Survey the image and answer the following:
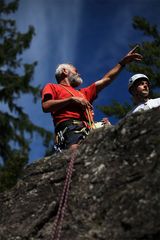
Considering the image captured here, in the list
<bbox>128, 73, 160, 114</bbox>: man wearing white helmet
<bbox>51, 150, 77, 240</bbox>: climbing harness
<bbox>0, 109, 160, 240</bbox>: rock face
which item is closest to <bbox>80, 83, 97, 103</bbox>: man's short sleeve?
<bbox>128, 73, 160, 114</bbox>: man wearing white helmet

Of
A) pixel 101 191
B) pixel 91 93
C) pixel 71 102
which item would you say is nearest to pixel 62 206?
pixel 101 191

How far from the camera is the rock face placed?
12.5 feet

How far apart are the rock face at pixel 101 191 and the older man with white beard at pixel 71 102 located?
385mm

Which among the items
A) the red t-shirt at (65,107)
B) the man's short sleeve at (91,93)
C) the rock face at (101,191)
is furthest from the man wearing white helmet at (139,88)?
the rock face at (101,191)

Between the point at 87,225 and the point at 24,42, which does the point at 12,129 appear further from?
the point at 87,225

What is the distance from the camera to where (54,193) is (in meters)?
4.55

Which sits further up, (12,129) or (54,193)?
(12,129)

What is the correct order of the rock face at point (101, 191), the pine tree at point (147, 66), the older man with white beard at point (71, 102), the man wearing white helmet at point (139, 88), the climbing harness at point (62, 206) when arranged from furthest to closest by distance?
1. the pine tree at point (147, 66)
2. the man wearing white helmet at point (139, 88)
3. the older man with white beard at point (71, 102)
4. the climbing harness at point (62, 206)
5. the rock face at point (101, 191)

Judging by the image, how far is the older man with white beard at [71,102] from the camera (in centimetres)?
527

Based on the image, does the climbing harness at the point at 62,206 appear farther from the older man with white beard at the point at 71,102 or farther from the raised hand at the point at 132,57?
the raised hand at the point at 132,57

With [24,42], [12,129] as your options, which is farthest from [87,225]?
[24,42]

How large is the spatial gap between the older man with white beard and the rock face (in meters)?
0.38

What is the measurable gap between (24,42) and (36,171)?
58.0 feet

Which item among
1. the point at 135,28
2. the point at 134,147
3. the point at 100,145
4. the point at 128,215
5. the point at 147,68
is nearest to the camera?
the point at 128,215
